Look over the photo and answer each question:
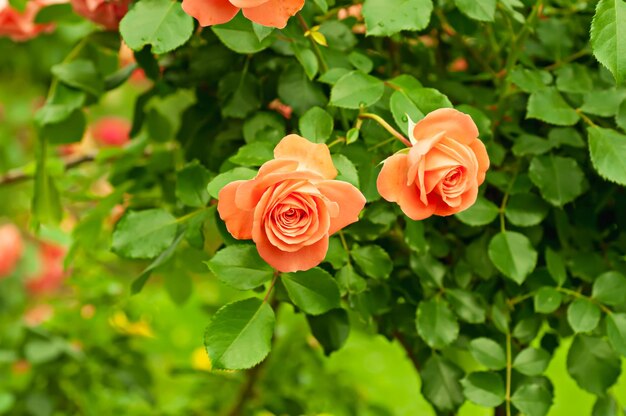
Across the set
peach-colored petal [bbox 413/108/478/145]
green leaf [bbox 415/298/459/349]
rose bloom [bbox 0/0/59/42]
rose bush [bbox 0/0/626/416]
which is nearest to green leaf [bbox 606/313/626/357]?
rose bush [bbox 0/0/626/416]

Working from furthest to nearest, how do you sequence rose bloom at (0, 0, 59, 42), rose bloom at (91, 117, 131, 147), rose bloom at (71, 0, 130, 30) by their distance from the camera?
rose bloom at (91, 117, 131, 147)
rose bloom at (0, 0, 59, 42)
rose bloom at (71, 0, 130, 30)

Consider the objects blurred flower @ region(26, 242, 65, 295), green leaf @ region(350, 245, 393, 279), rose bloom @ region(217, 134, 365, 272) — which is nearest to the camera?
rose bloom @ region(217, 134, 365, 272)

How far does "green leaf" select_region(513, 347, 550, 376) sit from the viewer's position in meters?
0.62

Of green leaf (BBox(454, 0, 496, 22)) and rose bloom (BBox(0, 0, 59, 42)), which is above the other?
green leaf (BBox(454, 0, 496, 22))

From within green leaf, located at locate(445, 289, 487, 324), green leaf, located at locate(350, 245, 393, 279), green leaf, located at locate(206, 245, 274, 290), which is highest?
green leaf, located at locate(206, 245, 274, 290)

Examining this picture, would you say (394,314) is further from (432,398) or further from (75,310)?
(75,310)

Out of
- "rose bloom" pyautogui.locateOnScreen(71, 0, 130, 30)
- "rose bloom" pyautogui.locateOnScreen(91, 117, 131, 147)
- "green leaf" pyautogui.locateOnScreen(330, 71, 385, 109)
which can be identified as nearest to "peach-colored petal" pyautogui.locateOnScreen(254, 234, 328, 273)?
"green leaf" pyautogui.locateOnScreen(330, 71, 385, 109)

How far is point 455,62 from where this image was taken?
845 mm

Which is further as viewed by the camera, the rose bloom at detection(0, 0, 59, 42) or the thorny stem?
the rose bloom at detection(0, 0, 59, 42)

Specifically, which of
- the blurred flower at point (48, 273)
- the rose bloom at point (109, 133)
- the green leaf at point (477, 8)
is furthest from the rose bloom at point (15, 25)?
the blurred flower at point (48, 273)

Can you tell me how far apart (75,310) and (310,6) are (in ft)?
2.21

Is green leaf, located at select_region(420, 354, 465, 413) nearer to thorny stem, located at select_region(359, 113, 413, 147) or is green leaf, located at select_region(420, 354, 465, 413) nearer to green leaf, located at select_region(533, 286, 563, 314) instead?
green leaf, located at select_region(533, 286, 563, 314)

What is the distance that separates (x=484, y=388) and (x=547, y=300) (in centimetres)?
8

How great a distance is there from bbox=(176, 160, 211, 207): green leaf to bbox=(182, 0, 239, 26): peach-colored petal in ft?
0.42
